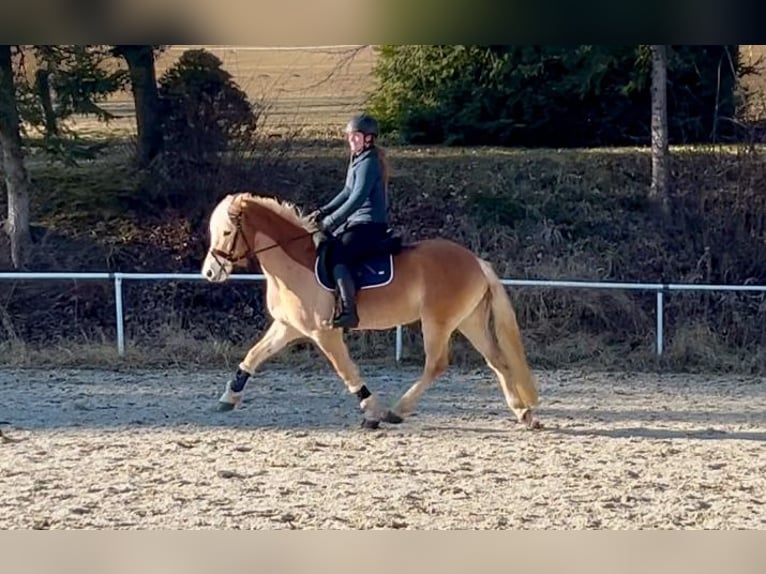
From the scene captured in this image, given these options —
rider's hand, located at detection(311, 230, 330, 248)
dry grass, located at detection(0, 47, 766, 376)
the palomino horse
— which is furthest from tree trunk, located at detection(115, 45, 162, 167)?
rider's hand, located at detection(311, 230, 330, 248)

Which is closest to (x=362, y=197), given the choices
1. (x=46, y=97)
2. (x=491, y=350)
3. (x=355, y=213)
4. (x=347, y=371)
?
(x=355, y=213)

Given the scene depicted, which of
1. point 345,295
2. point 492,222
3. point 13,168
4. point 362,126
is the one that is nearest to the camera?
point 362,126

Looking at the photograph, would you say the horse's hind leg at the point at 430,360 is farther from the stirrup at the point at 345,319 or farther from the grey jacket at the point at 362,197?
the grey jacket at the point at 362,197

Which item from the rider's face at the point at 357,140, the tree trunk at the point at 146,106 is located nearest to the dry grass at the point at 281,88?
the tree trunk at the point at 146,106

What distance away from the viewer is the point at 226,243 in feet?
27.3

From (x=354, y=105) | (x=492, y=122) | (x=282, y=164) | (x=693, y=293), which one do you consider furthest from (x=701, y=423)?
(x=354, y=105)

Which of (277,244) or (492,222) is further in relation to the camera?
(492,222)

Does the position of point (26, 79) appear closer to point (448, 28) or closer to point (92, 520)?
point (92, 520)

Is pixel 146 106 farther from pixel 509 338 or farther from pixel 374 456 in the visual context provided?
pixel 374 456

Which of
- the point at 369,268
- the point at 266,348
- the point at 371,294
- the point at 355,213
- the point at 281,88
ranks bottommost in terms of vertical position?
the point at 266,348

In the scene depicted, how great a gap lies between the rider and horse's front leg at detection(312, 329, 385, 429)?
16 centimetres

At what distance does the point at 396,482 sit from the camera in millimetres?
6953

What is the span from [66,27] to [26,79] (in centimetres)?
1198

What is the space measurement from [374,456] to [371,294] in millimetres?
1279
